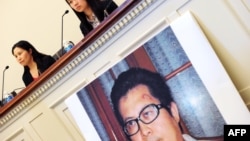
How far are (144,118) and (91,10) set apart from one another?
848mm

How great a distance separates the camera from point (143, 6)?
133 centimetres

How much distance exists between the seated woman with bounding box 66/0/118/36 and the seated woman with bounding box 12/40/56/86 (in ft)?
1.31

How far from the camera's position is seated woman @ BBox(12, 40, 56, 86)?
2152 millimetres

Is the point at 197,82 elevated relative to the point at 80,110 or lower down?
lower down

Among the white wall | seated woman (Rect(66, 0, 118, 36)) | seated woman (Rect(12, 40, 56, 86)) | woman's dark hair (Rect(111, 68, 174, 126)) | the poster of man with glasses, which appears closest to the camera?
the poster of man with glasses

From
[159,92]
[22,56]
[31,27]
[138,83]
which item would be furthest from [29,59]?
[159,92]

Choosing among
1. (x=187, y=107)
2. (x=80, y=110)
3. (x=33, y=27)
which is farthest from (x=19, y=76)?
(x=187, y=107)

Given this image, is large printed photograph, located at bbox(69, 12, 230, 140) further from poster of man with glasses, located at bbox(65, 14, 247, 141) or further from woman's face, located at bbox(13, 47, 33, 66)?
woman's face, located at bbox(13, 47, 33, 66)

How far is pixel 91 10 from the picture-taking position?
1.92 m

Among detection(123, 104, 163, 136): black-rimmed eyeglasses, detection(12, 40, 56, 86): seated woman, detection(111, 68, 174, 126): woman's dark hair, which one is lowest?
detection(123, 104, 163, 136): black-rimmed eyeglasses

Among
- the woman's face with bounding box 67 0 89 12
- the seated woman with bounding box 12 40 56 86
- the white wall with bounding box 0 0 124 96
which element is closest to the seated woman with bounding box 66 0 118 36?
the woman's face with bounding box 67 0 89 12

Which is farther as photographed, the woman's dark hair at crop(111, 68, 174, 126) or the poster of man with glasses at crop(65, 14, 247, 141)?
the woman's dark hair at crop(111, 68, 174, 126)

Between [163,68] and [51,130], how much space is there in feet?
2.77

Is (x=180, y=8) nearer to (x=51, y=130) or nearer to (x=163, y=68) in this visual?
(x=163, y=68)
